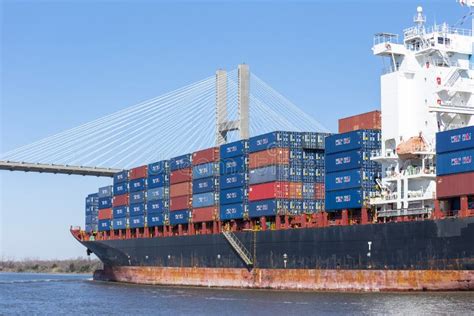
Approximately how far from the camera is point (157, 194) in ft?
262

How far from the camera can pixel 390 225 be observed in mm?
52719

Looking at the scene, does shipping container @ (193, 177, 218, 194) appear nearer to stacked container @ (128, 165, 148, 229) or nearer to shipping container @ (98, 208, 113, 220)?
stacked container @ (128, 165, 148, 229)

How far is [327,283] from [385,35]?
1788 centimetres

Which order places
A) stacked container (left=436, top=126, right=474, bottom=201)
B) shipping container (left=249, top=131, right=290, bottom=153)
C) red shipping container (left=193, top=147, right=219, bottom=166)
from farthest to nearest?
1. red shipping container (left=193, top=147, right=219, bottom=166)
2. shipping container (left=249, top=131, right=290, bottom=153)
3. stacked container (left=436, top=126, right=474, bottom=201)

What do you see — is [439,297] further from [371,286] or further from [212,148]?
[212,148]

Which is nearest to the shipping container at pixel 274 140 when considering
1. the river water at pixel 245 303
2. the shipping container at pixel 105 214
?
the river water at pixel 245 303

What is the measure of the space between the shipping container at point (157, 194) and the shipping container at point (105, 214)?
10.7 meters

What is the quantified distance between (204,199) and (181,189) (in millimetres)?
4155

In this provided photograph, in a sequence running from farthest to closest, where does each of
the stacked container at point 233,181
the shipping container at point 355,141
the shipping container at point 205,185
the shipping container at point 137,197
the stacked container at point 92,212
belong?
the stacked container at point 92,212 → the shipping container at point 137,197 → the shipping container at point 205,185 → the stacked container at point 233,181 → the shipping container at point 355,141

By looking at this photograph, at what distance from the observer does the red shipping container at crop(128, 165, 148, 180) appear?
83156 millimetres

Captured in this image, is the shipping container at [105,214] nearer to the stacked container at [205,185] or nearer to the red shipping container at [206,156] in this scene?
the stacked container at [205,185]

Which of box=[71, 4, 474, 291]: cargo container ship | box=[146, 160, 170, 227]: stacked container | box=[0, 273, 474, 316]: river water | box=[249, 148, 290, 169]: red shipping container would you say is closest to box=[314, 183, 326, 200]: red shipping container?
box=[71, 4, 474, 291]: cargo container ship

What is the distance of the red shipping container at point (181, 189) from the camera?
7475cm

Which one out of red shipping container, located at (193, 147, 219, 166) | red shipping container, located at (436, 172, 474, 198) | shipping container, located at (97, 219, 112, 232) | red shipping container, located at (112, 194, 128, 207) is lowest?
shipping container, located at (97, 219, 112, 232)
